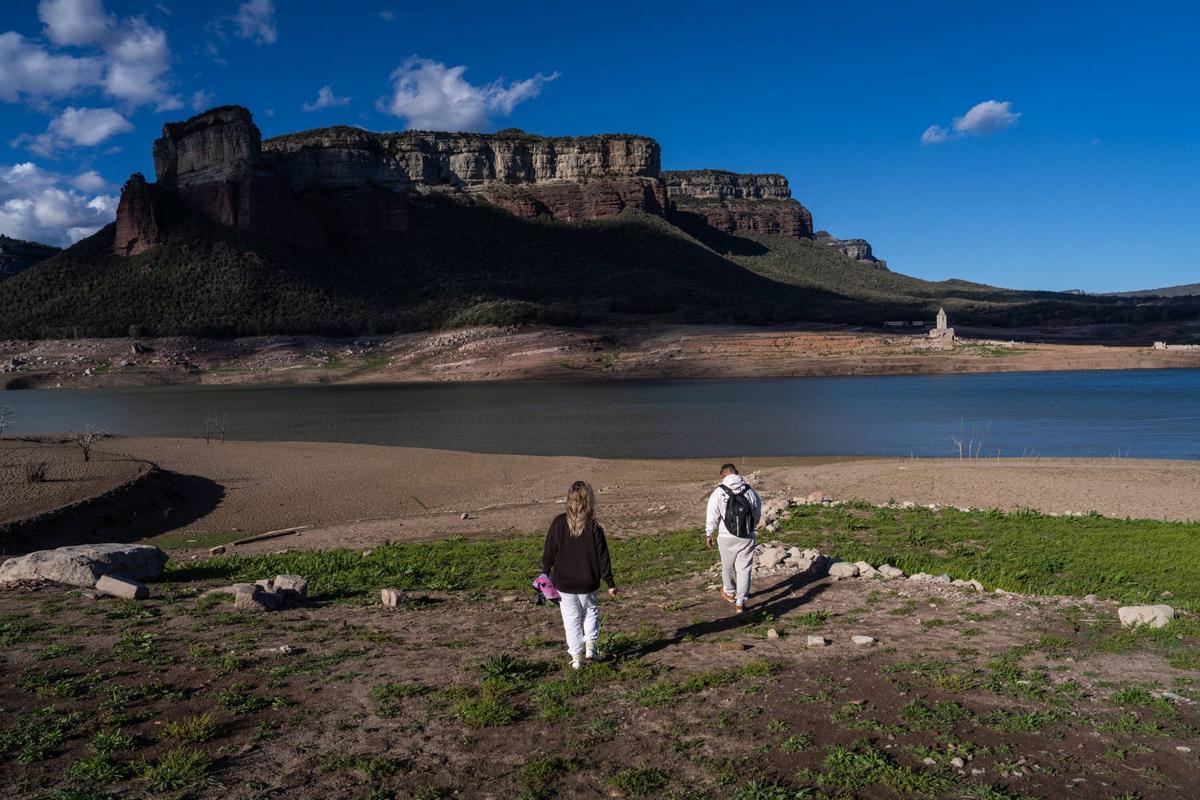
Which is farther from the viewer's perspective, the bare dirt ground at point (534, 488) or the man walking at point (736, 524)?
the bare dirt ground at point (534, 488)

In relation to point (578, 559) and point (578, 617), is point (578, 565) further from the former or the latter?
point (578, 617)

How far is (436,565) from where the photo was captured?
12.4 meters

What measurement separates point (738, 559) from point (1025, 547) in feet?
18.7

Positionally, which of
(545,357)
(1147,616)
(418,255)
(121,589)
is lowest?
(1147,616)

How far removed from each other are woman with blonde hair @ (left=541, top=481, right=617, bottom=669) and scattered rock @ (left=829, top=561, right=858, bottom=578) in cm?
418

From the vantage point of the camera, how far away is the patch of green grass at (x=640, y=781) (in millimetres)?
4840

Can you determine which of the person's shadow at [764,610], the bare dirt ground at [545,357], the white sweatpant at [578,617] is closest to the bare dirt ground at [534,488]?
the person's shadow at [764,610]

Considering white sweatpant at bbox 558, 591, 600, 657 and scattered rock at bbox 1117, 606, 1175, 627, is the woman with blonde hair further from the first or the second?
scattered rock at bbox 1117, 606, 1175, 627

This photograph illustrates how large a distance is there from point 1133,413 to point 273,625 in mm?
43858

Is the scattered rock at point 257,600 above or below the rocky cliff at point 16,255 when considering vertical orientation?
below

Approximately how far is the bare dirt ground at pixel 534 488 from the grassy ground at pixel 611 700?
6.63 meters

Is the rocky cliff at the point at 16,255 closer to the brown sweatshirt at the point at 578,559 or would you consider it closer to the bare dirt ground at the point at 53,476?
the bare dirt ground at the point at 53,476

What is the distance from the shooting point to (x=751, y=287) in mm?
107500

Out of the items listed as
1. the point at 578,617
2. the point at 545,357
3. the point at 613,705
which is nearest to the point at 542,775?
the point at 613,705
